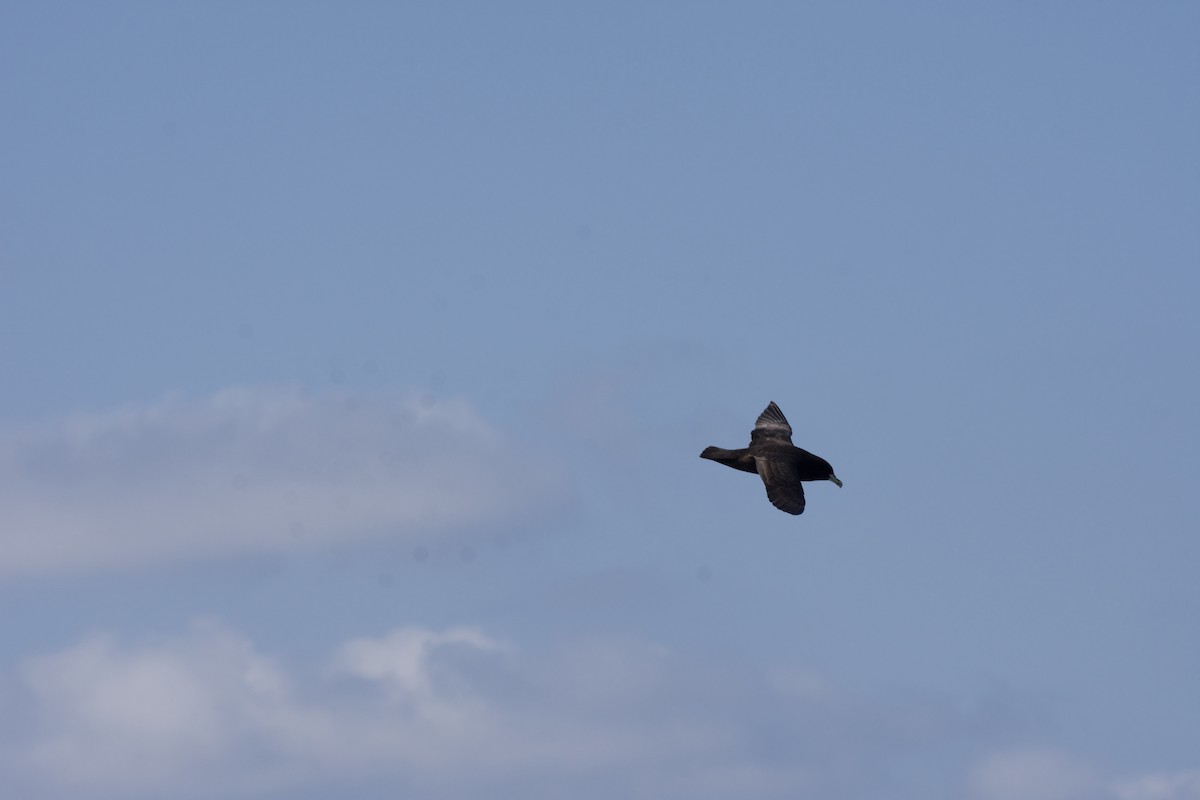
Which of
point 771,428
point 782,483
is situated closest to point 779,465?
point 782,483

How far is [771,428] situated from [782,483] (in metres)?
5.64

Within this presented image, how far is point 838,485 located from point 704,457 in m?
4.35

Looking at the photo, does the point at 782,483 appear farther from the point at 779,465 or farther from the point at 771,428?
the point at 771,428

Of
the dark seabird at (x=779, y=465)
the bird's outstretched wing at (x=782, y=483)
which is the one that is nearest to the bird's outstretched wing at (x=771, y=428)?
the dark seabird at (x=779, y=465)

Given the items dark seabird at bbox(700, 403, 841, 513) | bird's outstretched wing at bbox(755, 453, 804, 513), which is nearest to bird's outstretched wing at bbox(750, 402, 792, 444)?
dark seabird at bbox(700, 403, 841, 513)

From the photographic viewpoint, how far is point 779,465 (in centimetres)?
5719

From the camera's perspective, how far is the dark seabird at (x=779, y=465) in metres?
55.9

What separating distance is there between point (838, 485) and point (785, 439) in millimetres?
2647

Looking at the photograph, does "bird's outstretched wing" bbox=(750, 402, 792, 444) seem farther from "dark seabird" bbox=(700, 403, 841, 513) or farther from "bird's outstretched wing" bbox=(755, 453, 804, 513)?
"bird's outstretched wing" bbox=(755, 453, 804, 513)

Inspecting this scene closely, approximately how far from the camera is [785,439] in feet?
200

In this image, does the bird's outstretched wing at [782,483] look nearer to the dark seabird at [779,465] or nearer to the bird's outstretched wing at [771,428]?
the dark seabird at [779,465]

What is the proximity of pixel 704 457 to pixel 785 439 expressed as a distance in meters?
4.04

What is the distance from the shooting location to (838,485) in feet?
194

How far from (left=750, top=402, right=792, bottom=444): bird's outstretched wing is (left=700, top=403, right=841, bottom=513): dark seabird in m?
0.62
